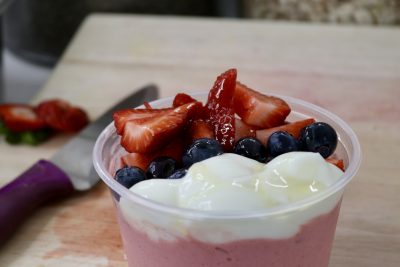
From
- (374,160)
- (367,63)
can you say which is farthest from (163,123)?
(367,63)

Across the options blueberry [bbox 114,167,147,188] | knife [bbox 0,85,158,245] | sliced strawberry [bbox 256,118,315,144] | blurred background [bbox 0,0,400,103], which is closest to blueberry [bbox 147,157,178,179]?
blueberry [bbox 114,167,147,188]

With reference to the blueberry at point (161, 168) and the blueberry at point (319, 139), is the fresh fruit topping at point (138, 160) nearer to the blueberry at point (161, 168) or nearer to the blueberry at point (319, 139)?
the blueberry at point (161, 168)

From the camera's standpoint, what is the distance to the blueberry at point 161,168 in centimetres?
72

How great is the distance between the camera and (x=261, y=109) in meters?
0.79

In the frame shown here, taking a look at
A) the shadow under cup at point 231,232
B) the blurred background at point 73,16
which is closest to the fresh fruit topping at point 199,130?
the shadow under cup at point 231,232

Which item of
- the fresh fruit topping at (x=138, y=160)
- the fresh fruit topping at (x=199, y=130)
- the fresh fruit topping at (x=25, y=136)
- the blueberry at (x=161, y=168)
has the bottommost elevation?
the fresh fruit topping at (x=25, y=136)

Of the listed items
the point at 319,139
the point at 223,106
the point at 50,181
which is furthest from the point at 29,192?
the point at 319,139

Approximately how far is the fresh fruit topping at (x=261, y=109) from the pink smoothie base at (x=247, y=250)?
14 cm

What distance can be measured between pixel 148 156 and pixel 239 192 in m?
0.16

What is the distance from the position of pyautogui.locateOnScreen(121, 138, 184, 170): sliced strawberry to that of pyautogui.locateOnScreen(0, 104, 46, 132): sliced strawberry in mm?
427

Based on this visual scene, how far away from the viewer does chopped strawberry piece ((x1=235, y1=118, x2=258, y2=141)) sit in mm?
788

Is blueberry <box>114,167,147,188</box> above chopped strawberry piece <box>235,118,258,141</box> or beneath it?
beneath

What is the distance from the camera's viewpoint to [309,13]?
62.6 inches

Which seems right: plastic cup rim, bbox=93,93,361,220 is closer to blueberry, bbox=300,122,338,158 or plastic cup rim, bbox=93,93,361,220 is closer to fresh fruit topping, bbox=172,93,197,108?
blueberry, bbox=300,122,338,158
